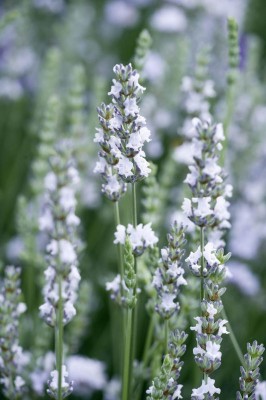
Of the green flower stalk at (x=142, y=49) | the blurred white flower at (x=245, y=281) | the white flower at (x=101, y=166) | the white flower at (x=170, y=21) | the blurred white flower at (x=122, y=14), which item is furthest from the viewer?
the blurred white flower at (x=122, y=14)

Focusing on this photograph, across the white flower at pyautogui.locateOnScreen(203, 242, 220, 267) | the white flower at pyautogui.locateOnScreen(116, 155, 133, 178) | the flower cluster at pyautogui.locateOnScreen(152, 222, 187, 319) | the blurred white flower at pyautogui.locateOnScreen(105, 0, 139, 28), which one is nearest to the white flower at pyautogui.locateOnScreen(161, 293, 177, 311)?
the flower cluster at pyautogui.locateOnScreen(152, 222, 187, 319)

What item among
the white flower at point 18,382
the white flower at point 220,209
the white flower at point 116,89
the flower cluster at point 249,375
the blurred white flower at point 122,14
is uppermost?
Answer: the blurred white flower at point 122,14

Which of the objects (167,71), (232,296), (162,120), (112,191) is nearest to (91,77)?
(167,71)

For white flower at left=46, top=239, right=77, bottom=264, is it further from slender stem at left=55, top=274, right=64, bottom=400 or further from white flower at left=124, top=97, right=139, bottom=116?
white flower at left=124, top=97, right=139, bottom=116

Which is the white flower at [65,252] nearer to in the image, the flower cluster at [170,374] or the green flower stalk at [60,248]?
the green flower stalk at [60,248]

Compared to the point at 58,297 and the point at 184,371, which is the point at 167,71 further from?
the point at 58,297

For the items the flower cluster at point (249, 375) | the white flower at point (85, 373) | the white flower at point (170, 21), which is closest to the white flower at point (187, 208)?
the flower cluster at point (249, 375)

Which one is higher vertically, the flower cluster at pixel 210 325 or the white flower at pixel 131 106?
the white flower at pixel 131 106
